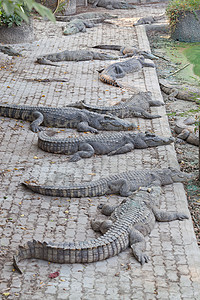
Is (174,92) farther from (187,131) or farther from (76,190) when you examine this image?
(76,190)

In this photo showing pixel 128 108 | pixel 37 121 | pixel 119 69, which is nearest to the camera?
pixel 37 121

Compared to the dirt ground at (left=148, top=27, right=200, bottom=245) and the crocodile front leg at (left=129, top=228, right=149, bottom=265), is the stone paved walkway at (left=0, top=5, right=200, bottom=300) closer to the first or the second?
the crocodile front leg at (left=129, top=228, right=149, bottom=265)

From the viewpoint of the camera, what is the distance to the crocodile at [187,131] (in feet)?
32.6

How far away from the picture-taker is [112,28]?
755 inches

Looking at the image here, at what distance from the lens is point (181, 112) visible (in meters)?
11.7

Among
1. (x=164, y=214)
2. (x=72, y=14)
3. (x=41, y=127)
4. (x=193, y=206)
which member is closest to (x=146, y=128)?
(x=41, y=127)

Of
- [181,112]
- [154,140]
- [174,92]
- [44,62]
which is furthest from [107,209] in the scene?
[44,62]

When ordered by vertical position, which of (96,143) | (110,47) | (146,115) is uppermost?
(96,143)

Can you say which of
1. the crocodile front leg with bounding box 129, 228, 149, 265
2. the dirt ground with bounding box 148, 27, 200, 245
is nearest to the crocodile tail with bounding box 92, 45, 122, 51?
the dirt ground with bounding box 148, 27, 200, 245

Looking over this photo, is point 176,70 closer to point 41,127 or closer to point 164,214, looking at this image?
point 41,127

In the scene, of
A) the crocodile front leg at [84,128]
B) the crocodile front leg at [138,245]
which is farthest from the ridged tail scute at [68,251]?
the crocodile front leg at [84,128]

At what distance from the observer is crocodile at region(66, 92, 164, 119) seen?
10.4 m

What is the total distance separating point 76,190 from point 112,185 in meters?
0.57

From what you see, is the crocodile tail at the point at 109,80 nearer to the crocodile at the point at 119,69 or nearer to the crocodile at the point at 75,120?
the crocodile at the point at 119,69
